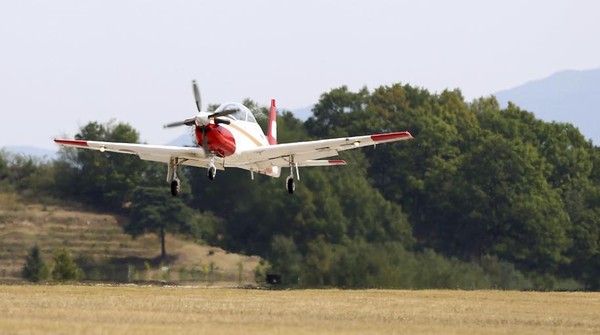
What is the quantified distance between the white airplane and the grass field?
4112 mm

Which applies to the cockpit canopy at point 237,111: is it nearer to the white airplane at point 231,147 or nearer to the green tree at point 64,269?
the white airplane at point 231,147

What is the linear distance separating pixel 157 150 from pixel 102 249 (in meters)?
27.1

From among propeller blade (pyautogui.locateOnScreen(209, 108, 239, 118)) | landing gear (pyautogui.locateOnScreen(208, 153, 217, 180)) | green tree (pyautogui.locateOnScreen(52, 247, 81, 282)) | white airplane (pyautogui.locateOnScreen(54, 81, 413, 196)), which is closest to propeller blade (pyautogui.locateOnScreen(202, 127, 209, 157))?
white airplane (pyautogui.locateOnScreen(54, 81, 413, 196))

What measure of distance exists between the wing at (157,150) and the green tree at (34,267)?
17.7m

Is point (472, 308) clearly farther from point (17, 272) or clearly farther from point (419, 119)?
point (419, 119)

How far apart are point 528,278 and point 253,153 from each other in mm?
28884

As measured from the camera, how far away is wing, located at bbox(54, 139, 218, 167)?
36.4 m

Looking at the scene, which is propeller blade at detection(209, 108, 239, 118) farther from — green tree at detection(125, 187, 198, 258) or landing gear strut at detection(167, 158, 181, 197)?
green tree at detection(125, 187, 198, 258)

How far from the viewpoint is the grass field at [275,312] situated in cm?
2538

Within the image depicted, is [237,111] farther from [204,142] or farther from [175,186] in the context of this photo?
[175,186]

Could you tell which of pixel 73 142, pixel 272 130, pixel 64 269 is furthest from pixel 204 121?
pixel 64 269

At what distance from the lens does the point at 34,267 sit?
185 ft

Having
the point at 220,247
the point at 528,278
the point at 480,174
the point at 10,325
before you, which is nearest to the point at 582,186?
the point at 480,174

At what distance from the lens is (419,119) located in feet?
260
